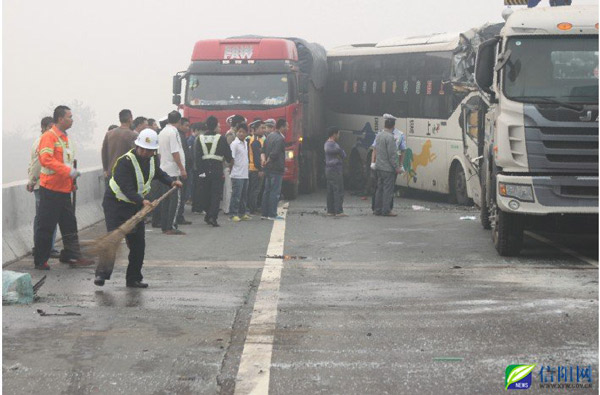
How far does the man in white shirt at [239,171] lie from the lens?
66.8ft

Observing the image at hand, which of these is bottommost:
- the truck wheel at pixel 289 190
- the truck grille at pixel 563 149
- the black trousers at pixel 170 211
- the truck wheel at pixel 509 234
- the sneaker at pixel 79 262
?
the truck wheel at pixel 289 190

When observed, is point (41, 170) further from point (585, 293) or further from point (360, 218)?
point (360, 218)

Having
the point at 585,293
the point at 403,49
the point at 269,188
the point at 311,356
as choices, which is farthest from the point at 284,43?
the point at 311,356

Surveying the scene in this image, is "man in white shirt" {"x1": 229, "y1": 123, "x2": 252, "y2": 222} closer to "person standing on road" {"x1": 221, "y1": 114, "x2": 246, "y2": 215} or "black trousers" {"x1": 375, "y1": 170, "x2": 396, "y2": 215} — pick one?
"person standing on road" {"x1": 221, "y1": 114, "x2": 246, "y2": 215}

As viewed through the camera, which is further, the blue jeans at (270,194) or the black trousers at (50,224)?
the blue jeans at (270,194)

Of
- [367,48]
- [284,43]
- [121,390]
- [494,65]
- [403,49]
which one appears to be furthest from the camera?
[367,48]

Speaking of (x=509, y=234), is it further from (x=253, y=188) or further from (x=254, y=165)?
(x=253, y=188)

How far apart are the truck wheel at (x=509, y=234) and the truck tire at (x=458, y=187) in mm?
9390

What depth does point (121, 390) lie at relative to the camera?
7250 mm

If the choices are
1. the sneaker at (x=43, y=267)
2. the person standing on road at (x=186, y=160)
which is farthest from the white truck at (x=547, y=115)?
the person standing on road at (x=186, y=160)

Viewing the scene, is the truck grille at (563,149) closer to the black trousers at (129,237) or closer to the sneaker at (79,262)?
the black trousers at (129,237)

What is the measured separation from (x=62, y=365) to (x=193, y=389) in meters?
1.14

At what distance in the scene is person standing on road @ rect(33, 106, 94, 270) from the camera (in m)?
13.3

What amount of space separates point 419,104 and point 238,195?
8.15 metres
